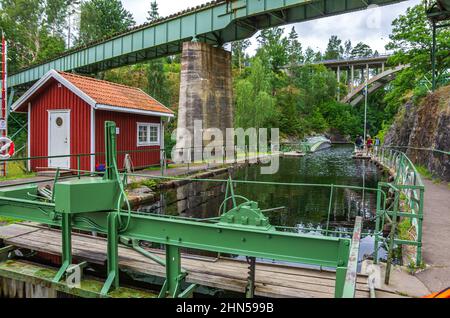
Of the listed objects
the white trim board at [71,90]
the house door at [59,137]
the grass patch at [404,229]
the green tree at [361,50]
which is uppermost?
the green tree at [361,50]

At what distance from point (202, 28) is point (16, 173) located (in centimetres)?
1156

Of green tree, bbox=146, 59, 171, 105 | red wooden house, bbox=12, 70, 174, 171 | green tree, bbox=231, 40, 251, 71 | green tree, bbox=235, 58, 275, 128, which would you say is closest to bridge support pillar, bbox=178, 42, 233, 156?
red wooden house, bbox=12, 70, 174, 171

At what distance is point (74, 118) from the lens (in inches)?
552

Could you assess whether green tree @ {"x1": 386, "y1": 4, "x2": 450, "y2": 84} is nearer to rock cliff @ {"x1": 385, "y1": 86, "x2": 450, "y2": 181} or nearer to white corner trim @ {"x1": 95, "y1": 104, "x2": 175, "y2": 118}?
rock cliff @ {"x1": 385, "y1": 86, "x2": 450, "y2": 181}

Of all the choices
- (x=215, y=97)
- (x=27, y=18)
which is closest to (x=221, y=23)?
(x=215, y=97)

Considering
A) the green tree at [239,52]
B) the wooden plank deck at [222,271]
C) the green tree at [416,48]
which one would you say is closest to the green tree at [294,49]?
the green tree at [239,52]

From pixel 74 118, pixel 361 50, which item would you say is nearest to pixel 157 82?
pixel 74 118

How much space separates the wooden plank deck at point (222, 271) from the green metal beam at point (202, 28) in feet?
44.0

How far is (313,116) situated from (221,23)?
4844 cm

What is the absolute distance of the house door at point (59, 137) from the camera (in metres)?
14.2

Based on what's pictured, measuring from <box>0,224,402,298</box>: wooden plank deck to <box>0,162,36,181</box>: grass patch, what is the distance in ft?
24.4

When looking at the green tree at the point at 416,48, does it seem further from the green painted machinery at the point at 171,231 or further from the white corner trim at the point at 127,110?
the green painted machinery at the point at 171,231
